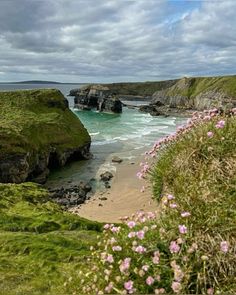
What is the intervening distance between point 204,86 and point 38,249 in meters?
138

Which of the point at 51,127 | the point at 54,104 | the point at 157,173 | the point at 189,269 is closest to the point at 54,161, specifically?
the point at 51,127

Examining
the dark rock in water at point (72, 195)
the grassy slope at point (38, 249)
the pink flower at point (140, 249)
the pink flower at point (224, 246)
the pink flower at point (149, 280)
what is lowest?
the dark rock in water at point (72, 195)

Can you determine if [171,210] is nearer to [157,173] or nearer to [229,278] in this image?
[229,278]

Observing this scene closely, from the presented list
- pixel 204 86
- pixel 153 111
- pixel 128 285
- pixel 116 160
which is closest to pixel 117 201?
pixel 116 160

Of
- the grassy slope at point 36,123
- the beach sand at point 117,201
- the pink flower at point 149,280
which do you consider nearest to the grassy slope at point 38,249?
the pink flower at point 149,280

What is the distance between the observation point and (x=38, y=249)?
29.7 ft

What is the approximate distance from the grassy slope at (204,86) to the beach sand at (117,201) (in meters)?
93.4

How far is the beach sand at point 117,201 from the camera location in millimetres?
28922

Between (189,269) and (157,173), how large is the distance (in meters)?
3.79

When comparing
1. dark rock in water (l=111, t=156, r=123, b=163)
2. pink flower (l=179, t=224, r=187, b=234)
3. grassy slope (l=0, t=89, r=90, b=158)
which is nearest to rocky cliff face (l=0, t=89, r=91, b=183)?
grassy slope (l=0, t=89, r=90, b=158)

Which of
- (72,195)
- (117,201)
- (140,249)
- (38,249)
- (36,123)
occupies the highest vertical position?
(140,249)

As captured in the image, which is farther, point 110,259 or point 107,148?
point 107,148

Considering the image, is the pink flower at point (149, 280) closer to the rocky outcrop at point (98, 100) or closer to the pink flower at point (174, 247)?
the pink flower at point (174, 247)

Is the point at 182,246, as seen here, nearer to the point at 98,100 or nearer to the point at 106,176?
the point at 106,176
